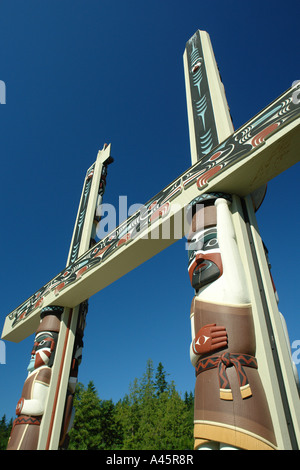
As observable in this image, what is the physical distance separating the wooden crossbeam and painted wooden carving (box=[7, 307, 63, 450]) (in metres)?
0.59

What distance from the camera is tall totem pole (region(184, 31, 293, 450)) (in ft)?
6.42

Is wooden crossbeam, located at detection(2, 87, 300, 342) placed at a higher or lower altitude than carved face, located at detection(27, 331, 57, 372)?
higher

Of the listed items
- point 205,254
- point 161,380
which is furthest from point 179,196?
point 161,380

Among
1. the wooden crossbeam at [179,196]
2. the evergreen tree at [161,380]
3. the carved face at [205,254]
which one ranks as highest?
the evergreen tree at [161,380]

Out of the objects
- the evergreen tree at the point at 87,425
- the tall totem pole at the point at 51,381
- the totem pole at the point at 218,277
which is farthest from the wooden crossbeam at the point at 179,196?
the evergreen tree at the point at 87,425

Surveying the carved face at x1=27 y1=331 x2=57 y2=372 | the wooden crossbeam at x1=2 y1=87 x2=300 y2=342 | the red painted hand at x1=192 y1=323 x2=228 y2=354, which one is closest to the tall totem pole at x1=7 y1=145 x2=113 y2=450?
the carved face at x1=27 y1=331 x2=57 y2=372

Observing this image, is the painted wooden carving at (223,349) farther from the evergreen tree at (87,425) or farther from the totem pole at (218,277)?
the evergreen tree at (87,425)

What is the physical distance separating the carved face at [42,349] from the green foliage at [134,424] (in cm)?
1313

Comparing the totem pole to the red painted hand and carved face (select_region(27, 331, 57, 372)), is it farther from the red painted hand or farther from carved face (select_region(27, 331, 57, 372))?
carved face (select_region(27, 331, 57, 372))

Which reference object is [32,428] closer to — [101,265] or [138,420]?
[101,265]

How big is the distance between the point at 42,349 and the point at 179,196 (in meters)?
3.21

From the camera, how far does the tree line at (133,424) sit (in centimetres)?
1574

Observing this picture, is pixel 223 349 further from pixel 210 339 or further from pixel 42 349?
pixel 42 349

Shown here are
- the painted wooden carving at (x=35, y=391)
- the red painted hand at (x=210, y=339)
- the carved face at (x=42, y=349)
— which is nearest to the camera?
the red painted hand at (x=210, y=339)
